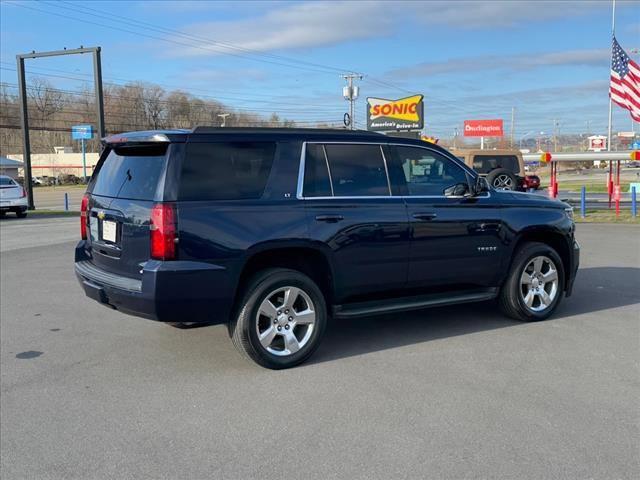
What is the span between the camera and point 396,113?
30.7 metres

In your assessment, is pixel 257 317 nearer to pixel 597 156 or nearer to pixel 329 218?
pixel 329 218

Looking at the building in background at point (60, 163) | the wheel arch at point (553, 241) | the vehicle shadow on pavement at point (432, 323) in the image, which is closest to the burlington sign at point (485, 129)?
the building in background at point (60, 163)

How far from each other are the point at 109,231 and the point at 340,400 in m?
2.34

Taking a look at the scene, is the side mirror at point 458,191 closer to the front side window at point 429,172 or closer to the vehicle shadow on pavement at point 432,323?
the front side window at point 429,172

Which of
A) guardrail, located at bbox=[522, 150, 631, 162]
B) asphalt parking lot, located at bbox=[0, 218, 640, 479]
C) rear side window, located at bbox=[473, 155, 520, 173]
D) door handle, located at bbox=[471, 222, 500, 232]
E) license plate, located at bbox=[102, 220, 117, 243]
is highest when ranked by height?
guardrail, located at bbox=[522, 150, 631, 162]

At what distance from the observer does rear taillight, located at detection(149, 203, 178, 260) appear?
4516mm

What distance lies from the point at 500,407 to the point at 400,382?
792 mm

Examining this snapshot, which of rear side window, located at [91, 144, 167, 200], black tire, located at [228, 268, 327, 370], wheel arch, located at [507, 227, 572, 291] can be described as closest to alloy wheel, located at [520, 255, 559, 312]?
wheel arch, located at [507, 227, 572, 291]

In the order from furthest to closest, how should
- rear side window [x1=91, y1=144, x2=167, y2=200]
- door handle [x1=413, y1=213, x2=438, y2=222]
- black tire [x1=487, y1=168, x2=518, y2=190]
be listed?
black tire [x1=487, y1=168, x2=518, y2=190] < door handle [x1=413, y1=213, x2=438, y2=222] < rear side window [x1=91, y1=144, x2=167, y2=200]

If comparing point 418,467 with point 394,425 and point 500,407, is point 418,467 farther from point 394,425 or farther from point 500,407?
point 500,407

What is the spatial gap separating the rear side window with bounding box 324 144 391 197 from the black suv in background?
12 millimetres

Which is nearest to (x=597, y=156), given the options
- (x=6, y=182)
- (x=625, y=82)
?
(x=625, y=82)

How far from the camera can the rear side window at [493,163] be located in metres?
17.5

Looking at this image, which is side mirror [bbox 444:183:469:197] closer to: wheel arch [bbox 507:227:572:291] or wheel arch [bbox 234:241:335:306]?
wheel arch [bbox 507:227:572:291]
